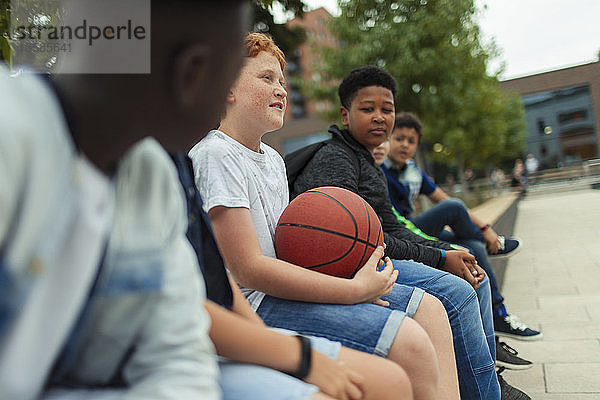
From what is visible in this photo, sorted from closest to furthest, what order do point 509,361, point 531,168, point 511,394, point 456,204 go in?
point 511,394 → point 509,361 → point 456,204 → point 531,168

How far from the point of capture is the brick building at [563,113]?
37.2m

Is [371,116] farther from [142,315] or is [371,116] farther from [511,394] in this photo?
[142,315]

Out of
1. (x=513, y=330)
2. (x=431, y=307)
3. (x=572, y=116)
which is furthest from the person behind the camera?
(x=572, y=116)

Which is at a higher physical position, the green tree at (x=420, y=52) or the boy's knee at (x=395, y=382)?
the green tree at (x=420, y=52)

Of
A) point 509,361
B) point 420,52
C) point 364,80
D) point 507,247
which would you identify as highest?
point 420,52

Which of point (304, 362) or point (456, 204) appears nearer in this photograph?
point (304, 362)

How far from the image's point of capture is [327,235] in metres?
1.94

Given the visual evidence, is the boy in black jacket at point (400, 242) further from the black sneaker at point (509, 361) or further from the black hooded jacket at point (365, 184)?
the black sneaker at point (509, 361)

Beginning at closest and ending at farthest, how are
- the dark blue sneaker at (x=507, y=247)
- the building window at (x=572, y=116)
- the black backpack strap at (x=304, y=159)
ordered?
the black backpack strap at (x=304, y=159), the dark blue sneaker at (x=507, y=247), the building window at (x=572, y=116)

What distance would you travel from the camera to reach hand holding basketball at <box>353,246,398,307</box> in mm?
1698

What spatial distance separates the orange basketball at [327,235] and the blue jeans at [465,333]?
0.40 meters

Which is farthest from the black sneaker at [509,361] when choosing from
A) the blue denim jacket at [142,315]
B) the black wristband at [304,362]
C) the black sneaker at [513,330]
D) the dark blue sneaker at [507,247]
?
the blue denim jacket at [142,315]

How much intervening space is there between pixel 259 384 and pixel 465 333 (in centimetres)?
144

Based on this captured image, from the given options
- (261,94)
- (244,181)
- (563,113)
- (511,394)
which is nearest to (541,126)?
(563,113)
